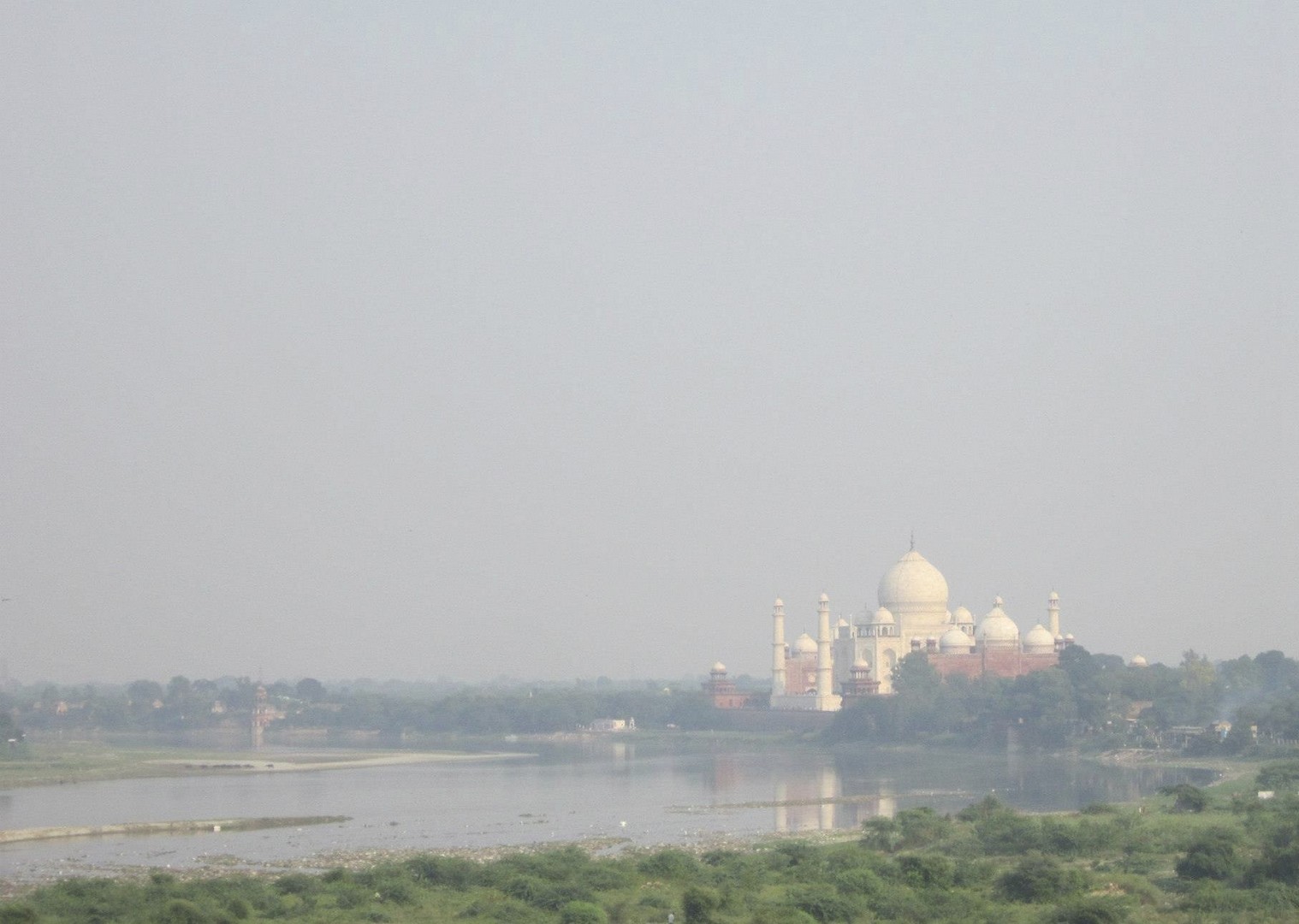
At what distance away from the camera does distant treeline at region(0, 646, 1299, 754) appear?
2522 inches

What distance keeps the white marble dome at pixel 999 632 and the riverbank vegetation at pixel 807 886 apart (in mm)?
46468

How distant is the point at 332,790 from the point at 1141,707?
30.4m

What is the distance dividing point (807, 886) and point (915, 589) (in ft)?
184

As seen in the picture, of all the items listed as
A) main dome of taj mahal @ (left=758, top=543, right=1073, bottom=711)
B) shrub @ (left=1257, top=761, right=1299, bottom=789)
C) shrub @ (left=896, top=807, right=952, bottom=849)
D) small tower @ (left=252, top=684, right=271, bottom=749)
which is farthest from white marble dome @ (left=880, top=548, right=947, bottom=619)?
shrub @ (left=896, top=807, right=952, bottom=849)

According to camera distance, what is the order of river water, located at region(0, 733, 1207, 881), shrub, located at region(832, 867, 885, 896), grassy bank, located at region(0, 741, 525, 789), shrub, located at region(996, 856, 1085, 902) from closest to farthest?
shrub, located at region(996, 856, 1085, 902)
shrub, located at region(832, 867, 885, 896)
river water, located at region(0, 733, 1207, 881)
grassy bank, located at region(0, 741, 525, 789)

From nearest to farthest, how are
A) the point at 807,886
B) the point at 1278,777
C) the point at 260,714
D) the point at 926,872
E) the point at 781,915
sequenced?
the point at 781,915, the point at 807,886, the point at 926,872, the point at 1278,777, the point at 260,714

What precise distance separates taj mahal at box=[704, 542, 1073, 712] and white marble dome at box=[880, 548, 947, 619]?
0.12ft

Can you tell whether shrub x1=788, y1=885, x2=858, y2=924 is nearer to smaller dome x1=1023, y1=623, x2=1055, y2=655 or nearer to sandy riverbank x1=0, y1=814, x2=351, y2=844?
sandy riverbank x1=0, y1=814, x2=351, y2=844

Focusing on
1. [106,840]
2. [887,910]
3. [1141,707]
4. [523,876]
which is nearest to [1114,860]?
[887,910]

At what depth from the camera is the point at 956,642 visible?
258 feet

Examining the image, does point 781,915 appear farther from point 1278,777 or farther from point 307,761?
point 307,761

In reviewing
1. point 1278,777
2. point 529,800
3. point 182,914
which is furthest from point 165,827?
point 1278,777

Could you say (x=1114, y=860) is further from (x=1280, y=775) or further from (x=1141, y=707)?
(x=1141, y=707)

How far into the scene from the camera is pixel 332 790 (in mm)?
50688
